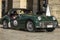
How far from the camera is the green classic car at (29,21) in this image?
16422mm

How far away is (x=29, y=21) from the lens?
16.7 metres

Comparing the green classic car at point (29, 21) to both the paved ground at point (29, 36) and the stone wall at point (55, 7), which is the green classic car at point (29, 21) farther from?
the stone wall at point (55, 7)

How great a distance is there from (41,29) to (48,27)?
39.0 inches

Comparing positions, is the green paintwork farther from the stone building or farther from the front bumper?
the stone building

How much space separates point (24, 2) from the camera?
25500mm

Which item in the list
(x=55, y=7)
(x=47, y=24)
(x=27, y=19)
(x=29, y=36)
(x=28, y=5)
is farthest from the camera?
(x=28, y=5)

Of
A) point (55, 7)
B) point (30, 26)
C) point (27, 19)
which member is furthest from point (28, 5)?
point (30, 26)

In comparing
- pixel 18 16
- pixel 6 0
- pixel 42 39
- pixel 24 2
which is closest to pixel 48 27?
pixel 18 16

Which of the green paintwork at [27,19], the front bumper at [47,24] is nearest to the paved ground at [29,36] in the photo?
the front bumper at [47,24]

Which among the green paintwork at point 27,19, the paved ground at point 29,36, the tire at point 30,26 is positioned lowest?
the paved ground at point 29,36

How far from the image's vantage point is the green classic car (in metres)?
16.4

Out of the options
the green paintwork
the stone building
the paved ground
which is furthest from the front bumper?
the stone building

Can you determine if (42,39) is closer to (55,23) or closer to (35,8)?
(55,23)

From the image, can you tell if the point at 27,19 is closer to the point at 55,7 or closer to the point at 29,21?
the point at 29,21
